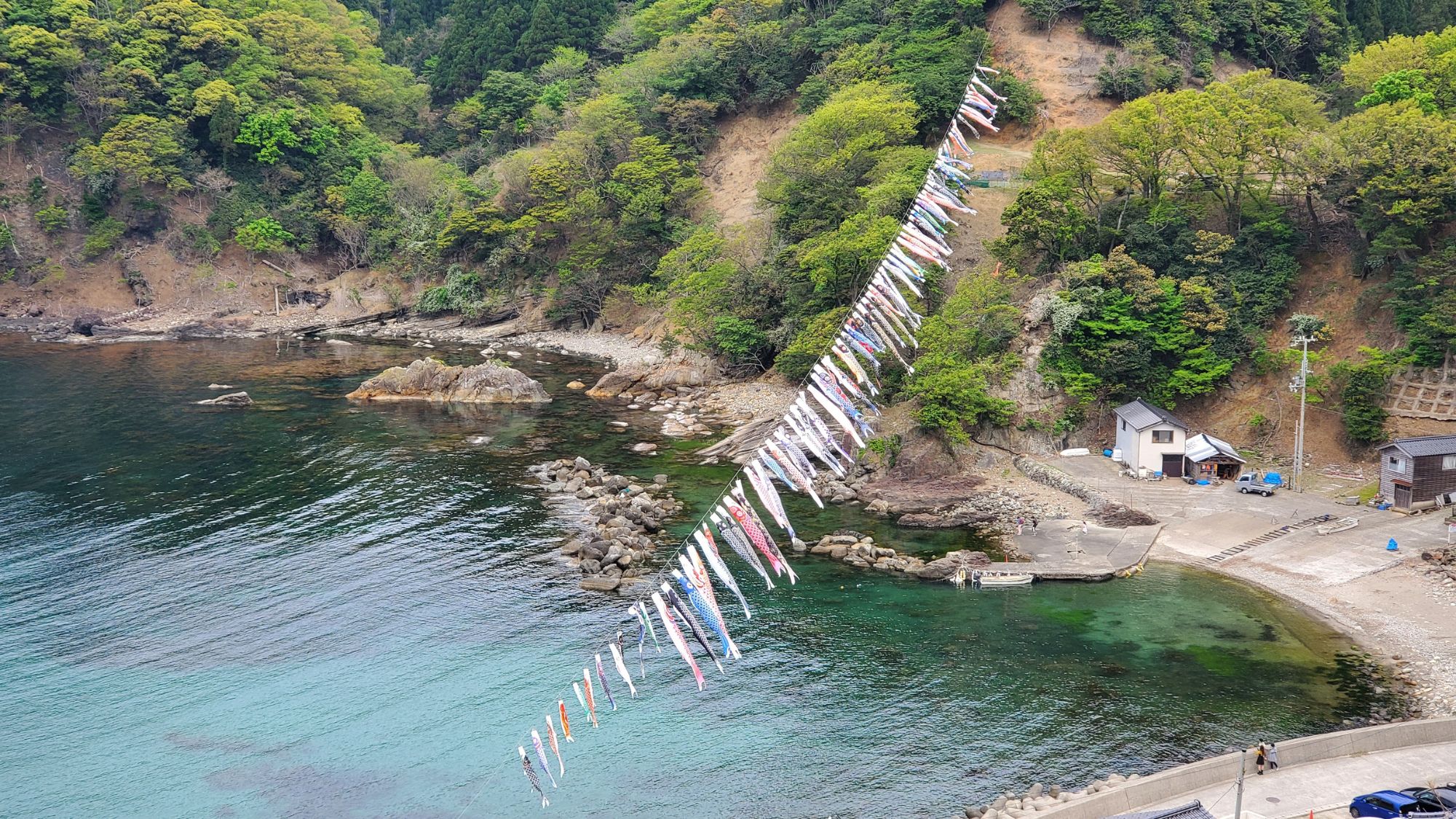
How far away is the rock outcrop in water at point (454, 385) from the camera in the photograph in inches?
2923

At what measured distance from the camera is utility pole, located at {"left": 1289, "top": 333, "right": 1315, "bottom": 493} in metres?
47.9

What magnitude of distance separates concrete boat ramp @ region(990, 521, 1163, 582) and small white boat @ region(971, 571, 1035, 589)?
0.37 metres

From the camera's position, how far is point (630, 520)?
4791cm

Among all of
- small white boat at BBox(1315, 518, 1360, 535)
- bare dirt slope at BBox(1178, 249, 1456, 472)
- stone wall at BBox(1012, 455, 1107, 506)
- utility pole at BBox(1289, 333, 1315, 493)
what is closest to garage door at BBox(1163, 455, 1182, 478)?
bare dirt slope at BBox(1178, 249, 1456, 472)

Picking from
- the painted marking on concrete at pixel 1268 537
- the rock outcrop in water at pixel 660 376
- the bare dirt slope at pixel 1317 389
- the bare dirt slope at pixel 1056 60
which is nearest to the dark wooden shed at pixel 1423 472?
the painted marking on concrete at pixel 1268 537

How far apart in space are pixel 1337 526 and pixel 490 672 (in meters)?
33.3

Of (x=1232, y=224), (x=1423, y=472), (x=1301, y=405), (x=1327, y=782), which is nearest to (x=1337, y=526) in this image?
(x=1423, y=472)

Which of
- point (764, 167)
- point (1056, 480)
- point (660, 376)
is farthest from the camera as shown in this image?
point (764, 167)

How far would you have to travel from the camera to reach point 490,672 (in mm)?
35625

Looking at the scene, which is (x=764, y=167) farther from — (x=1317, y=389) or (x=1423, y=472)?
(x=1423, y=472)

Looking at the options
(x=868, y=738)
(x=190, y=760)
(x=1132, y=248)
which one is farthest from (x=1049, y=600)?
(x=190, y=760)

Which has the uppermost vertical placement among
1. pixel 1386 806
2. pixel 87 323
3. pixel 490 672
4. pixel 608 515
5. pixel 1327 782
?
pixel 87 323

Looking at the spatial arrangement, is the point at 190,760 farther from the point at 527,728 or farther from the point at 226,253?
the point at 226,253

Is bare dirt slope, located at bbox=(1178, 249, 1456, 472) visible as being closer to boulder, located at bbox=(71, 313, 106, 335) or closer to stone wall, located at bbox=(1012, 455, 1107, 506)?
stone wall, located at bbox=(1012, 455, 1107, 506)
